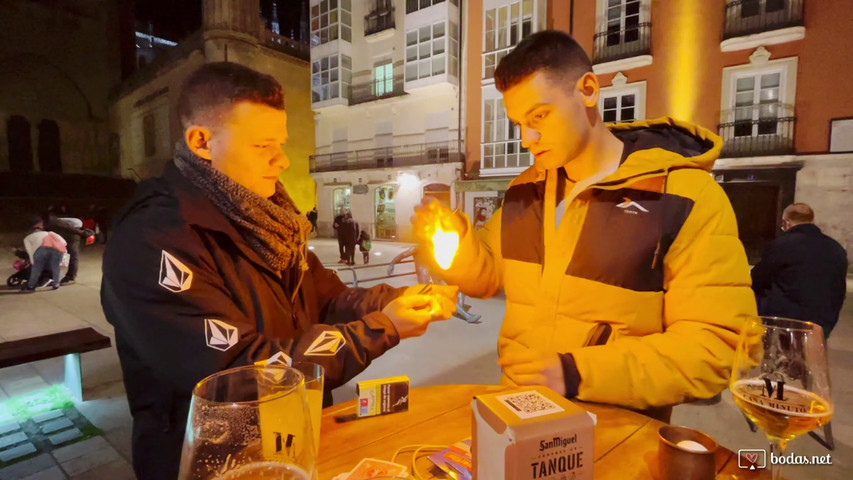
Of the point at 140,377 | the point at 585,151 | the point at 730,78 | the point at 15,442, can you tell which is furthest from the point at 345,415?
the point at 730,78

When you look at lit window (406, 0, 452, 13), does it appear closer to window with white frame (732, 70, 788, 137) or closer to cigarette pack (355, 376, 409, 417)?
window with white frame (732, 70, 788, 137)

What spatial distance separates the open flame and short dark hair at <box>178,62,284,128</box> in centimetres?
88

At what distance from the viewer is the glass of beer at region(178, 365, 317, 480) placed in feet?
1.81

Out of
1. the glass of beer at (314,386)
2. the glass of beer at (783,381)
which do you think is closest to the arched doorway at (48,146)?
the glass of beer at (314,386)

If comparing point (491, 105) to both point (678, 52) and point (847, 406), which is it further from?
point (847, 406)

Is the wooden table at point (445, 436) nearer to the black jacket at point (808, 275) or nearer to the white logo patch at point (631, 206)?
the white logo patch at point (631, 206)

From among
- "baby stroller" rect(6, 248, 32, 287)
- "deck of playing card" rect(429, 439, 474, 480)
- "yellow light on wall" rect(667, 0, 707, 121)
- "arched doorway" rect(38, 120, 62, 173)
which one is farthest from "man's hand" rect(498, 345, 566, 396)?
"arched doorway" rect(38, 120, 62, 173)

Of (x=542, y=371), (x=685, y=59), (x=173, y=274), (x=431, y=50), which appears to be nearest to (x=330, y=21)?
(x=431, y=50)

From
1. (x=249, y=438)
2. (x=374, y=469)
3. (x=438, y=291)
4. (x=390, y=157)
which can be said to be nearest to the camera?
(x=249, y=438)

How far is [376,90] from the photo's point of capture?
2144cm

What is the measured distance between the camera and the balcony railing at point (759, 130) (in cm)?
1149

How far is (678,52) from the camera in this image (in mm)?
12703

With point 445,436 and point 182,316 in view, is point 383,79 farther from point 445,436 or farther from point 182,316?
point 445,436

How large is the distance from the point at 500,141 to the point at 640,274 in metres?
15.5
